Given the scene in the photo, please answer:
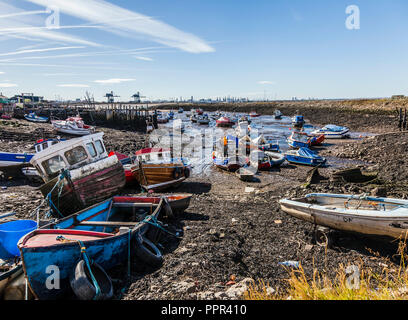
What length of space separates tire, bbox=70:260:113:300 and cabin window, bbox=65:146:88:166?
5.88 m

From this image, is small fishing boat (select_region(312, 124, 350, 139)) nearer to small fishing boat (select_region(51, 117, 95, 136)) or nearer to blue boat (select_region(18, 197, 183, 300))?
small fishing boat (select_region(51, 117, 95, 136))

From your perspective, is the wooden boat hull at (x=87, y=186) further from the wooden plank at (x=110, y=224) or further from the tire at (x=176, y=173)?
the tire at (x=176, y=173)

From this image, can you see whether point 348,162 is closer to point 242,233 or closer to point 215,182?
point 215,182

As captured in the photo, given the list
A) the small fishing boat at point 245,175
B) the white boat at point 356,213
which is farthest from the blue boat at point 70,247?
the small fishing boat at point 245,175

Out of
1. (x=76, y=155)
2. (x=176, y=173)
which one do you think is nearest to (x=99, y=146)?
(x=76, y=155)

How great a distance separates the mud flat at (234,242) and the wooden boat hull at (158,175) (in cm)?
92

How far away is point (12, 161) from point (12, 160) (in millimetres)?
59

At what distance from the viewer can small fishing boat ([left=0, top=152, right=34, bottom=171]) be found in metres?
14.5

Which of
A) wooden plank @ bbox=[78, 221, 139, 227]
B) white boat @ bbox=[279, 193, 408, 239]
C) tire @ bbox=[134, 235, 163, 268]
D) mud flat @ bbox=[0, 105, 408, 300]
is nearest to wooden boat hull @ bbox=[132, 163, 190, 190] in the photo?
mud flat @ bbox=[0, 105, 408, 300]

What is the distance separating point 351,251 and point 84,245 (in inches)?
258

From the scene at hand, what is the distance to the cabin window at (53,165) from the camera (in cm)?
984
